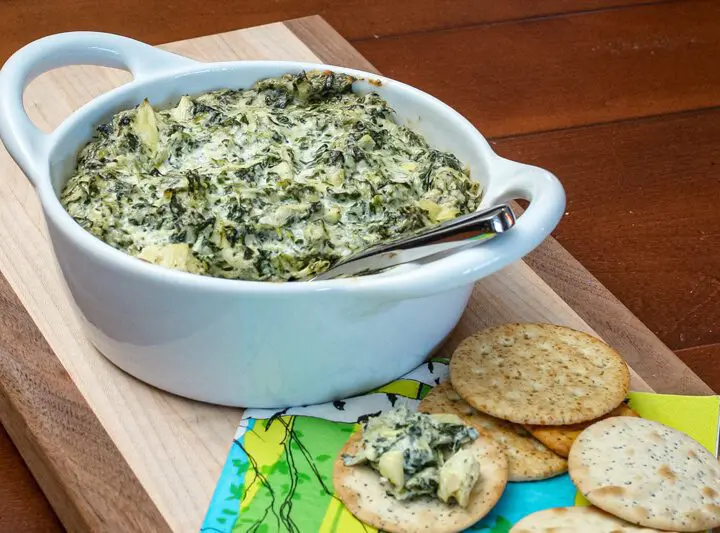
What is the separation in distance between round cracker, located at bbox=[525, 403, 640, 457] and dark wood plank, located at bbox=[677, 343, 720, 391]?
461mm

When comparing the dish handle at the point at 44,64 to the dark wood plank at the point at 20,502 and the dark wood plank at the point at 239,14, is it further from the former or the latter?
the dark wood plank at the point at 239,14

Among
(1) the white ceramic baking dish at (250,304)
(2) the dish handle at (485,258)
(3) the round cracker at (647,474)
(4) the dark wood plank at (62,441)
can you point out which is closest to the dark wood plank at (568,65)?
(1) the white ceramic baking dish at (250,304)

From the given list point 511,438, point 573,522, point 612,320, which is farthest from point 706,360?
point 573,522

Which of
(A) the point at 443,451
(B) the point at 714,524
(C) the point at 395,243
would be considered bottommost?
(B) the point at 714,524

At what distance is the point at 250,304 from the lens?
162cm

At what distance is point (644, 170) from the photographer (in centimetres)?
275

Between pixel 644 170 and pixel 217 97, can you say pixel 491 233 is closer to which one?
pixel 217 97

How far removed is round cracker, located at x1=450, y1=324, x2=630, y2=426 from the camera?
1754mm

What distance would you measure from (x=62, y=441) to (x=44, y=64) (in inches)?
27.5

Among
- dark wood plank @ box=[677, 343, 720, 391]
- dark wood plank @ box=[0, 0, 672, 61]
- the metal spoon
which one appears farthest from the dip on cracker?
dark wood plank @ box=[0, 0, 672, 61]

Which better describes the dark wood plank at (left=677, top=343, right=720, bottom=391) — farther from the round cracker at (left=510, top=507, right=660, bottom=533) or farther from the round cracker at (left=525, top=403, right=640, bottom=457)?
the round cracker at (left=510, top=507, right=660, bottom=533)

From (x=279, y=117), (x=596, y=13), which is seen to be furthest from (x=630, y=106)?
(x=279, y=117)

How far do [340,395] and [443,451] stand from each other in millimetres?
240

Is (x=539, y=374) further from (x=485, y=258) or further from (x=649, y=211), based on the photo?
(x=649, y=211)
